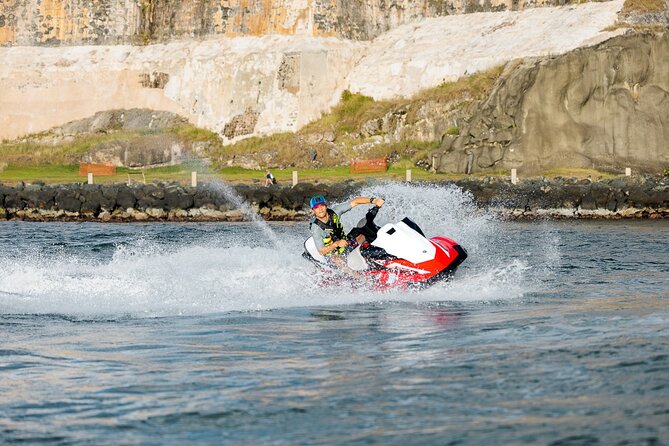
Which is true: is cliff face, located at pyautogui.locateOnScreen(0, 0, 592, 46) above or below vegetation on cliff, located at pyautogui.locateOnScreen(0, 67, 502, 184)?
above

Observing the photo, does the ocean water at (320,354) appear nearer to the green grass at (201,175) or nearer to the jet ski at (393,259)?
the jet ski at (393,259)

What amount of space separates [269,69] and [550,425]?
50.3 meters

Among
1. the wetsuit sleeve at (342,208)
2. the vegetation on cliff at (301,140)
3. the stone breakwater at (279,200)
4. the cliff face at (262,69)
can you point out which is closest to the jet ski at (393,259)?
the wetsuit sleeve at (342,208)

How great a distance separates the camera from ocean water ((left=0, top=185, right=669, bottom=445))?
845 centimetres

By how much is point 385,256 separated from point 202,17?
46741 mm

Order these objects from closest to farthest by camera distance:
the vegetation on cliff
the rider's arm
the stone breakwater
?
the rider's arm, the stone breakwater, the vegetation on cliff

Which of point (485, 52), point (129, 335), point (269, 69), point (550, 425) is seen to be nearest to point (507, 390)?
point (550, 425)

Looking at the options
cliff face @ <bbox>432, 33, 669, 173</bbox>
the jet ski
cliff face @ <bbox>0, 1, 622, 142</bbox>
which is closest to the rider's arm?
the jet ski

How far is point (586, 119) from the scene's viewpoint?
45.9 m

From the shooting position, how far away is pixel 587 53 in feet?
153

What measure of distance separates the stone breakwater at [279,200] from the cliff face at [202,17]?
17618 mm

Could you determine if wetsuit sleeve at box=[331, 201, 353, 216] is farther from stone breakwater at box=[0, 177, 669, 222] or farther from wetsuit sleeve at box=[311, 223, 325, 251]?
stone breakwater at box=[0, 177, 669, 222]

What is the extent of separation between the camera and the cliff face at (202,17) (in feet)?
191

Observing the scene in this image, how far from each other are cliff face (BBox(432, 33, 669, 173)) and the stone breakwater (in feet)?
13.0
